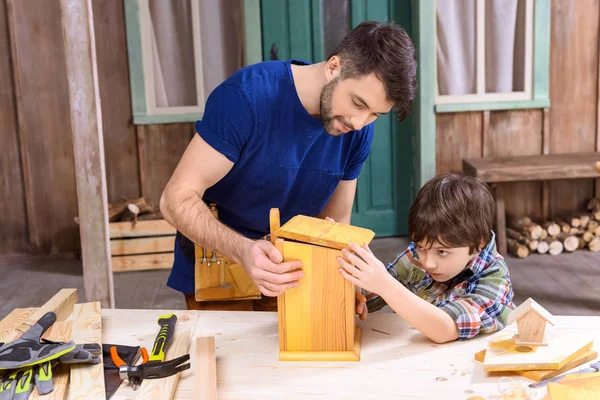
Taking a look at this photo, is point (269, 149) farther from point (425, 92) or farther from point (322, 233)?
point (425, 92)

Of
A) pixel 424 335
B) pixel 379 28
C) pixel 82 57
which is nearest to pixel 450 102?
pixel 82 57

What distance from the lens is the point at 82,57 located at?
120 inches

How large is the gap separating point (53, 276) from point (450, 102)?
11.1ft

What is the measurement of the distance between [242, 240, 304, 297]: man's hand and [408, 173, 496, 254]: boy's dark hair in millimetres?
440

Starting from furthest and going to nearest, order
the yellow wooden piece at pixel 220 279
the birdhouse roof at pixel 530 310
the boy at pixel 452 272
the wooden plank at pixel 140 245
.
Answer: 1. the wooden plank at pixel 140 245
2. the yellow wooden piece at pixel 220 279
3. the boy at pixel 452 272
4. the birdhouse roof at pixel 530 310

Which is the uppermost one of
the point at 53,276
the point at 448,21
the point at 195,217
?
the point at 448,21

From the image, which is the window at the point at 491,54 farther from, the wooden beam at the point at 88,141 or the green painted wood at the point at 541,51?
the wooden beam at the point at 88,141

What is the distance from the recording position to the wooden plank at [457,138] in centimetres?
546

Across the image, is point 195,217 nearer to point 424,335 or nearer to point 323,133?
point 323,133

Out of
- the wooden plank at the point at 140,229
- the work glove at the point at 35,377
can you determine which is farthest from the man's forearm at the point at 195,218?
the wooden plank at the point at 140,229

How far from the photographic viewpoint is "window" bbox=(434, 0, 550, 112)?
5.30m

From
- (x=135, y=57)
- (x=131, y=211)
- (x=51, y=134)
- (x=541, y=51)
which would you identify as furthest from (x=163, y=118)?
(x=541, y=51)

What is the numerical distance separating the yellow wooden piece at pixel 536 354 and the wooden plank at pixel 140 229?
149 inches

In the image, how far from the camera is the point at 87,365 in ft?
5.03
